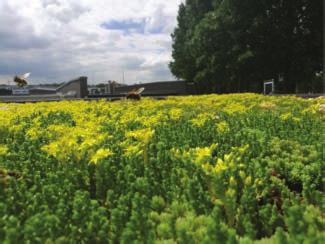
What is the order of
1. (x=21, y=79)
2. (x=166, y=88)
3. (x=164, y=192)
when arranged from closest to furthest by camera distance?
(x=164, y=192)
(x=21, y=79)
(x=166, y=88)

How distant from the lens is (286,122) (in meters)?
6.20

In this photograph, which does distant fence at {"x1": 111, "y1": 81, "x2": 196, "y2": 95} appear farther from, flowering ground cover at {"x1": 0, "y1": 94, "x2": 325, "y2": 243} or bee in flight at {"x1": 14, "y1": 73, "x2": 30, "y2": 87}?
flowering ground cover at {"x1": 0, "y1": 94, "x2": 325, "y2": 243}

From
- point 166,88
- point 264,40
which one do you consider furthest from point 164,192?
point 166,88

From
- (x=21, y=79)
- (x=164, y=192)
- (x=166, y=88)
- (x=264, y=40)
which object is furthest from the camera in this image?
(x=166, y=88)

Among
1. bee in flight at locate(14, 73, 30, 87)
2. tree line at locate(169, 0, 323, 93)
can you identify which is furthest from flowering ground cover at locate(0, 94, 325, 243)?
tree line at locate(169, 0, 323, 93)

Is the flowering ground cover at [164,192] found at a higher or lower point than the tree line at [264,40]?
lower

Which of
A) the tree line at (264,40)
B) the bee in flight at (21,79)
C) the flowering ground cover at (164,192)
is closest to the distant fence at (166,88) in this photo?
the tree line at (264,40)

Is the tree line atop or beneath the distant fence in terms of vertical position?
atop

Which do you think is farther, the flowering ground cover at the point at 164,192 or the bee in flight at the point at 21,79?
the bee in flight at the point at 21,79

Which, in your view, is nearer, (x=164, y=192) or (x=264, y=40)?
(x=164, y=192)

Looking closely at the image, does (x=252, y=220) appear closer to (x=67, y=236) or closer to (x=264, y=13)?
(x=67, y=236)

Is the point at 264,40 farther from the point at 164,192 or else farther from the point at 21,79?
the point at 164,192

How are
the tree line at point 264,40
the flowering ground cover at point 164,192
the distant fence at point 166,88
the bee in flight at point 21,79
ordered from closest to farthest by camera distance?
the flowering ground cover at point 164,192, the bee in flight at point 21,79, the tree line at point 264,40, the distant fence at point 166,88

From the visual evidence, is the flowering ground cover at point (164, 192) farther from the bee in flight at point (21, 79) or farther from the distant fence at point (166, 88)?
the distant fence at point (166, 88)
